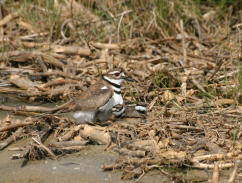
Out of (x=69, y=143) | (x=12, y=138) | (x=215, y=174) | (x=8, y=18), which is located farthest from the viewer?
(x=8, y=18)

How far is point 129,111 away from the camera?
750 centimetres

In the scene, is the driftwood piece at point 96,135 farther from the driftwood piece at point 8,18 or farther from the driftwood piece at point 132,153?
the driftwood piece at point 8,18

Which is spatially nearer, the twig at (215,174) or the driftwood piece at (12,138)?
the twig at (215,174)

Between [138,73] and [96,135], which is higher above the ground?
[138,73]

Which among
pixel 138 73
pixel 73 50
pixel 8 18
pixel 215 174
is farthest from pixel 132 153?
pixel 8 18

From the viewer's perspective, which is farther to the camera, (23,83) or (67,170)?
(23,83)

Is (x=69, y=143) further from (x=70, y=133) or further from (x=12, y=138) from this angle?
(x=12, y=138)

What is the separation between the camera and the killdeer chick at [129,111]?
7.30 metres

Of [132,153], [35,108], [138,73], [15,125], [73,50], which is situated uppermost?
[73,50]

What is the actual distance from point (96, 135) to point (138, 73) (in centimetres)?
208

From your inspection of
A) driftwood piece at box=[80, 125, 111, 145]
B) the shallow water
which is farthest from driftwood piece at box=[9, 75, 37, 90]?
the shallow water

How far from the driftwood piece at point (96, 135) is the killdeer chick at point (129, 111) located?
2.22 ft

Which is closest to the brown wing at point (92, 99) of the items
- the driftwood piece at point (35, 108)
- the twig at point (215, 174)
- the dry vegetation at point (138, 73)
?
the driftwood piece at point (35, 108)

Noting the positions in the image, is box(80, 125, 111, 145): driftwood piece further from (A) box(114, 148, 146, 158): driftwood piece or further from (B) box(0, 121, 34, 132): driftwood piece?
(B) box(0, 121, 34, 132): driftwood piece
